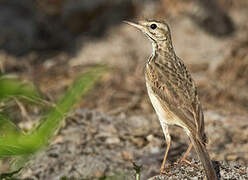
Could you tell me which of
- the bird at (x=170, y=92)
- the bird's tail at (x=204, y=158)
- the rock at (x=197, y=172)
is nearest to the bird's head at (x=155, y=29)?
the bird at (x=170, y=92)

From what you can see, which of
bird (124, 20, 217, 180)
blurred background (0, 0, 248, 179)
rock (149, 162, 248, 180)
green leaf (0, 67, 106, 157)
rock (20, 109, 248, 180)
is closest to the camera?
green leaf (0, 67, 106, 157)

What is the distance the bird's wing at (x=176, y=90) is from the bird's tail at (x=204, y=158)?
9 cm

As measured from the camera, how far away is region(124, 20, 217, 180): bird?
11.7ft

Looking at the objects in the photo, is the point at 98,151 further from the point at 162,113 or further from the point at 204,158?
the point at 204,158

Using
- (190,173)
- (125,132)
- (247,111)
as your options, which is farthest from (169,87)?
(247,111)

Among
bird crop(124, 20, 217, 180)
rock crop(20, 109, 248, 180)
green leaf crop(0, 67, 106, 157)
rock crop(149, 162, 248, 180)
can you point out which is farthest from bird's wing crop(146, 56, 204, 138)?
green leaf crop(0, 67, 106, 157)

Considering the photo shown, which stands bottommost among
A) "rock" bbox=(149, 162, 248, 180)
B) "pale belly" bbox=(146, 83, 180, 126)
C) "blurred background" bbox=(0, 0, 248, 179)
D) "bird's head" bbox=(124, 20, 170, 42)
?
"rock" bbox=(149, 162, 248, 180)

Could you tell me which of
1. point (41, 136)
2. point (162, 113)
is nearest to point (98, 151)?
Result: point (162, 113)

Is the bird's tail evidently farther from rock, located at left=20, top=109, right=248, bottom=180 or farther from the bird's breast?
rock, located at left=20, top=109, right=248, bottom=180

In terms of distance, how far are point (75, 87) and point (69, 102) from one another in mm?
67

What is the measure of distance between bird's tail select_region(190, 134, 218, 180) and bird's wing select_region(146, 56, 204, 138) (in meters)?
0.09

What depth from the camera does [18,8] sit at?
10.0m

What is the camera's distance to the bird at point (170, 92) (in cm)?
358

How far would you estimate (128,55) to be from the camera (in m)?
8.99
